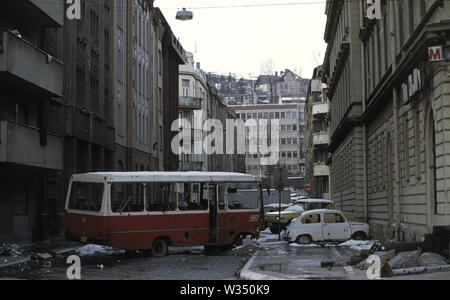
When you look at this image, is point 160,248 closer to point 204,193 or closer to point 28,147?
point 204,193

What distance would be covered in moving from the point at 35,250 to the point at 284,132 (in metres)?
152

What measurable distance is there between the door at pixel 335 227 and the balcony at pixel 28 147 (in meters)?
11.6

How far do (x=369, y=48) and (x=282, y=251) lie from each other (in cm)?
1614

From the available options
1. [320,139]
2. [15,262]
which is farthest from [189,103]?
[15,262]

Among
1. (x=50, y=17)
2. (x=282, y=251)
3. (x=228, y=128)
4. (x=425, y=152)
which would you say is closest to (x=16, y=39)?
(x=50, y=17)

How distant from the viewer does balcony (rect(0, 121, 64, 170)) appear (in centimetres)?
2481

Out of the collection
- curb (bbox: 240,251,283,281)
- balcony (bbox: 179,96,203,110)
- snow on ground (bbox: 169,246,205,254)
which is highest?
balcony (bbox: 179,96,203,110)

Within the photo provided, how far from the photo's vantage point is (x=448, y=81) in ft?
61.0

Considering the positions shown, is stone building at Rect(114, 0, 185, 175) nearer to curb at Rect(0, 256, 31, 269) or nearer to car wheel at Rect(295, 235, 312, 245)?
car wheel at Rect(295, 235, 312, 245)

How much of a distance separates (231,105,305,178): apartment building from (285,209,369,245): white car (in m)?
141

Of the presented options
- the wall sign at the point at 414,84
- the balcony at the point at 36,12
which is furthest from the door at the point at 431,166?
the balcony at the point at 36,12

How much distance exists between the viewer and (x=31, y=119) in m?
29.6

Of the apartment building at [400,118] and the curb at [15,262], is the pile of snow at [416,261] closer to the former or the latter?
the apartment building at [400,118]

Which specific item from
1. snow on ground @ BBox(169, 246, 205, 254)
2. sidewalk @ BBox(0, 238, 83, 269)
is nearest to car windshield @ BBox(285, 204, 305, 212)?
snow on ground @ BBox(169, 246, 205, 254)
